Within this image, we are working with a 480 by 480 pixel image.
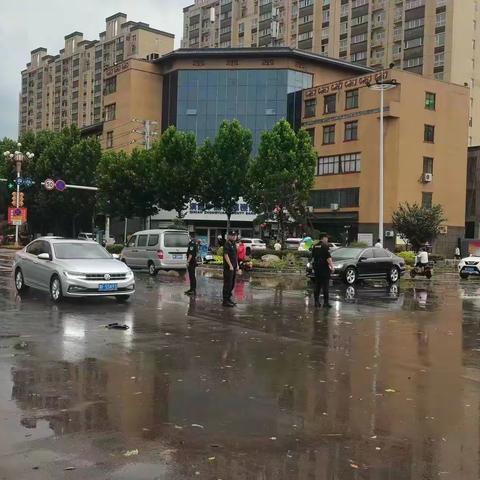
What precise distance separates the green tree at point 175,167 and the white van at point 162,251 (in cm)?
1603

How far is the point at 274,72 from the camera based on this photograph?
60.7m

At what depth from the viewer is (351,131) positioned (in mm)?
54812

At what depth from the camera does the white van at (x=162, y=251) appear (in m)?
23.9

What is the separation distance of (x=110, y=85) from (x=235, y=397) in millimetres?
67275

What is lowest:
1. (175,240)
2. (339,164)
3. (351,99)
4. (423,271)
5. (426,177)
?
(423,271)

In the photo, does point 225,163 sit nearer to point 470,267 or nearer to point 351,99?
point 470,267

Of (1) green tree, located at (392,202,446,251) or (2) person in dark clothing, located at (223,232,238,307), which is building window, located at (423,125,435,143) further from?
(2) person in dark clothing, located at (223,232,238,307)

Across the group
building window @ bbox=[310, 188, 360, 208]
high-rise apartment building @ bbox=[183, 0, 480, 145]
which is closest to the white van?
building window @ bbox=[310, 188, 360, 208]

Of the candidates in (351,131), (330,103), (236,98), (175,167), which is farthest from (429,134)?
(175,167)

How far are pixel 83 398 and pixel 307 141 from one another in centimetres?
3577

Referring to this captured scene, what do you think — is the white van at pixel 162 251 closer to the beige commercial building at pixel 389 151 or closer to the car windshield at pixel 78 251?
the car windshield at pixel 78 251

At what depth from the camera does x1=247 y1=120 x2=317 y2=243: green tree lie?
117ft

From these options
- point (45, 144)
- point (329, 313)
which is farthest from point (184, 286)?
point (45, 144)

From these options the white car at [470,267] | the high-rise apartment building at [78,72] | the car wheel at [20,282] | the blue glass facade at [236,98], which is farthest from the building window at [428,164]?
the high-rise apartment building at [78,72]
